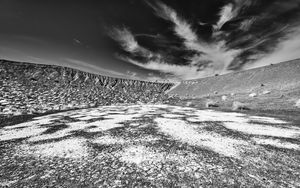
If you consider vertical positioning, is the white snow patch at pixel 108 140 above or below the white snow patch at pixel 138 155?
below

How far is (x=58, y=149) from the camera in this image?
800cm

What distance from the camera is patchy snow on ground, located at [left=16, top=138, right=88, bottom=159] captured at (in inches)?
289

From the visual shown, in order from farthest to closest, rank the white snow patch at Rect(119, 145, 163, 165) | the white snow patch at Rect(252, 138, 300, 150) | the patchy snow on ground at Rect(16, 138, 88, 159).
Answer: the white snow patch at Rect(252, 138, 300, 150)
the patchy snow on ground at Rect(16, 138, 88, 159)
the white snow patch at Rect(119, 145, 163, 165)

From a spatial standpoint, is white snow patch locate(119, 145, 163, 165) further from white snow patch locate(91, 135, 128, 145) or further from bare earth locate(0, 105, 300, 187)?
white snow patch locate(91, 135, 128, 145)

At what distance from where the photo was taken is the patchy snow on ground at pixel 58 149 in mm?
7340

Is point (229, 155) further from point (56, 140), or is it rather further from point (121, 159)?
point (56, 140)

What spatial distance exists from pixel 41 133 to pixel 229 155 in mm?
13291

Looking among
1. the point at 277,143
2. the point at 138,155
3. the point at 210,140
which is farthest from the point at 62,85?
the point at 277,143

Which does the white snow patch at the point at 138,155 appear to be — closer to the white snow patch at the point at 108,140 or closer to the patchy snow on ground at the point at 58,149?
the white snow patch at the point at 108,140

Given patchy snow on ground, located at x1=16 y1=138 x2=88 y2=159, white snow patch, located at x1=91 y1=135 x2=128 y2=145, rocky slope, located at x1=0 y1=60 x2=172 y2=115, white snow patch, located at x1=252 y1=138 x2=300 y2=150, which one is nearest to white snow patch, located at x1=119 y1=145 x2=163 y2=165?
white snow patch, located at x1=91 y1=135 x2=128 y2=145

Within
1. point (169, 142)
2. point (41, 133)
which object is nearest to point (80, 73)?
point (41, 133)

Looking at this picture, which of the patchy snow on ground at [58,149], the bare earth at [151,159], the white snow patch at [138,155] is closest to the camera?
the bare earth at [151,159]

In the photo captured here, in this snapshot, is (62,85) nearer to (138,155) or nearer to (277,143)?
(138,155)

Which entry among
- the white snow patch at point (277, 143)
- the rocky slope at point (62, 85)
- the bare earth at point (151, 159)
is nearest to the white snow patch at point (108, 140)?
the bare earth at point (151, 159)
